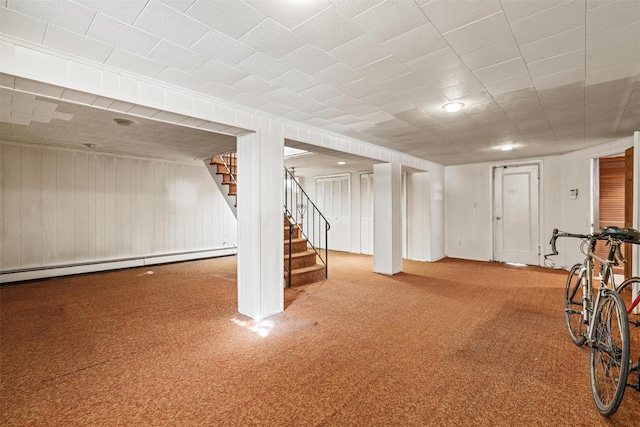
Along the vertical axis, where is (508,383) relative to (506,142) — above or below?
below

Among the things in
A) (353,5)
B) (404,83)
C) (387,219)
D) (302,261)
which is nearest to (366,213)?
(387,219)

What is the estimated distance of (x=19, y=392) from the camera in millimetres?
2084

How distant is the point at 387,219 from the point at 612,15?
415 centimetres

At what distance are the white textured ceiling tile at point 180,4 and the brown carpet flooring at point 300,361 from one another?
2346 millimetres

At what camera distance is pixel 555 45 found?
6.55 ft

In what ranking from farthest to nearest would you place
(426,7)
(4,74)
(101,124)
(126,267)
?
(126,267)
(101,124)
(4,74)
(426,7)

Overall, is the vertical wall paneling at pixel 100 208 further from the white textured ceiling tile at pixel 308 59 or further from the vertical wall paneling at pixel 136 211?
the white textured ceiling tile at pixel 308 59

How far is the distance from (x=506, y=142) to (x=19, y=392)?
20.7 feet

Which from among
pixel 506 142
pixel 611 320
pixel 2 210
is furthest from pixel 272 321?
pixel 2 210

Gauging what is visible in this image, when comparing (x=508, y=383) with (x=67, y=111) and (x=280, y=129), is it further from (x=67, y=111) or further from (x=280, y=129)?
(x=67, y=111)

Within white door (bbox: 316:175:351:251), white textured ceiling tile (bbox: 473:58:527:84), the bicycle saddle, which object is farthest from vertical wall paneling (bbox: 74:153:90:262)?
the bicycle saddle

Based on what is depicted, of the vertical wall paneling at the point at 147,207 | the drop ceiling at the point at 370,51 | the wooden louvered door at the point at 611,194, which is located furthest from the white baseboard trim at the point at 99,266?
the wooden louvered door at the point at 611,194

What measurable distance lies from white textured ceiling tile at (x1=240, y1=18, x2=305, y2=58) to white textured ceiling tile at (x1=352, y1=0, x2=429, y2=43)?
0.43m

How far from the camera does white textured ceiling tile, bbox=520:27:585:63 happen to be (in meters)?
1.88
